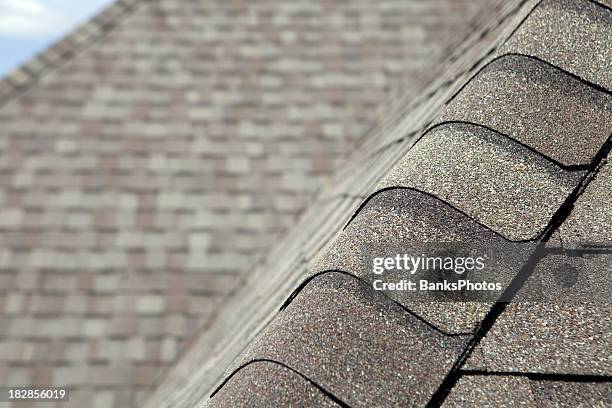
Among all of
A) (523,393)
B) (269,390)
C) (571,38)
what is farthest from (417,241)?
(571,38)

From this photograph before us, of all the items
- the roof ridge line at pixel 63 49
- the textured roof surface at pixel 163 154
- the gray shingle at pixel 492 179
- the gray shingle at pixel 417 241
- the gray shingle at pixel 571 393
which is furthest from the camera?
the roof ridge line at pixel 63 49

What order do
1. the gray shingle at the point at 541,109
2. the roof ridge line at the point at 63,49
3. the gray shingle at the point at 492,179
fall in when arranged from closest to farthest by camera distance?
1. the gray shingle at the point at 492,179
2. the gray shingle at the point at 541,109
3. the roof ridge line at the point at 63,49

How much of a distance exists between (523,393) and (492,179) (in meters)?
0.60

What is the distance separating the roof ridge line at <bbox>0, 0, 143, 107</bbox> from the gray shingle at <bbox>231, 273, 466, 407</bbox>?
6.58 m

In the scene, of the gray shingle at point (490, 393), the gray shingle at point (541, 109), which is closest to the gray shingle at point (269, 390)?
the gray shingle at point (490, 393)

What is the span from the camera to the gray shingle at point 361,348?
1.19 metres

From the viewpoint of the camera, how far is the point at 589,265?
53.0 inches

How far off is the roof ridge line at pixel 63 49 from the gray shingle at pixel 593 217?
690 centimetres

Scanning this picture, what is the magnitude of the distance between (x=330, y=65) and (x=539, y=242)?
5.83 m

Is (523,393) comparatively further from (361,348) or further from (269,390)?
(269,390)

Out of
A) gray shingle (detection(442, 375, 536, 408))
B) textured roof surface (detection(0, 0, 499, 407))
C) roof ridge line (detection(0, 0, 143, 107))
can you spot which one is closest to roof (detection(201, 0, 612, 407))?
gray shingle (detection(442, 375, 536, 408))

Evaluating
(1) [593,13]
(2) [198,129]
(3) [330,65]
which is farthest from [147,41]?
(1) [593,13]

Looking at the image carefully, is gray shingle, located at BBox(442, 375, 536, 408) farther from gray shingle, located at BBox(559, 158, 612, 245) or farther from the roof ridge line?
the roof ridge line

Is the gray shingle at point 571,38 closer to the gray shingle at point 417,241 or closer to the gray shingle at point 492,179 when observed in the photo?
the gray shingle at point 492,179
